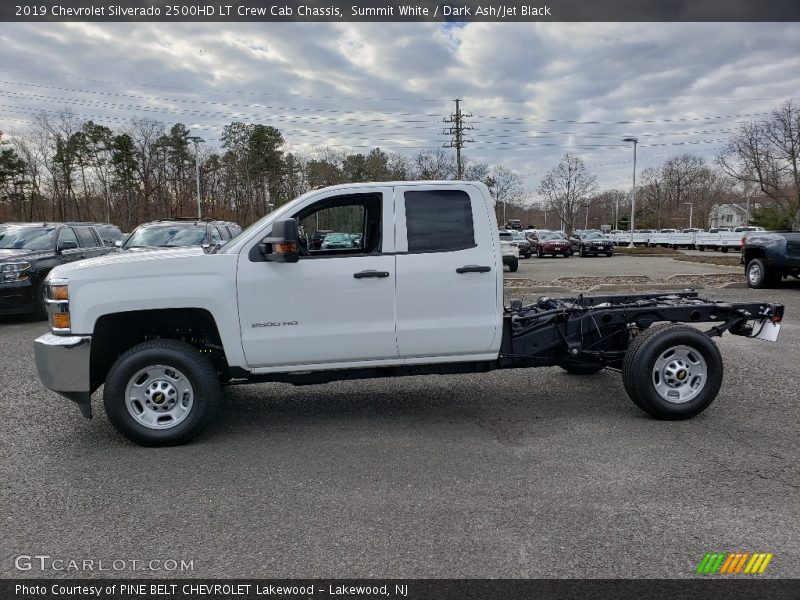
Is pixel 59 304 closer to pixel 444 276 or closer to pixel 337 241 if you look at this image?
pixel 337 241

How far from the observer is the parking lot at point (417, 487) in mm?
3031

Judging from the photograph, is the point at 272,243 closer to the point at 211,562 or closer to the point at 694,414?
the point at 211,562

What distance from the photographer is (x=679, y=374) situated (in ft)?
16.5

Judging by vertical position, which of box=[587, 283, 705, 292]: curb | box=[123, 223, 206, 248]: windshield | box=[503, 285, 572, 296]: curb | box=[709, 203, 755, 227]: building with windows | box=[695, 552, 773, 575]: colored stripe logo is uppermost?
box=[709, 203, 755, 227]: building with windows

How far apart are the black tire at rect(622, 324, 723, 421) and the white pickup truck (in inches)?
0.5

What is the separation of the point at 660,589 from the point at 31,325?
457 inches

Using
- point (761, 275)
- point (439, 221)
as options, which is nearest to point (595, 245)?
point (761, 275)

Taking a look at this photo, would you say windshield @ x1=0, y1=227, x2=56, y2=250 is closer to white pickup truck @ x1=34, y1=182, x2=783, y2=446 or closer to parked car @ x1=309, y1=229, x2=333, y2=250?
white pickup truck @ x1=34, y1=182, x2=783, y2=446

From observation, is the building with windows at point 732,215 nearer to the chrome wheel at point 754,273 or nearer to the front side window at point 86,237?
the chrome wheel at point 754,273

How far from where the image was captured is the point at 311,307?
462 centimetres

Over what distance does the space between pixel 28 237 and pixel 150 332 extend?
361 inches

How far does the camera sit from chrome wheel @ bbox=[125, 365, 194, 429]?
4.54m

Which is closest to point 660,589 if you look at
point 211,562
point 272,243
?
point 211,562
